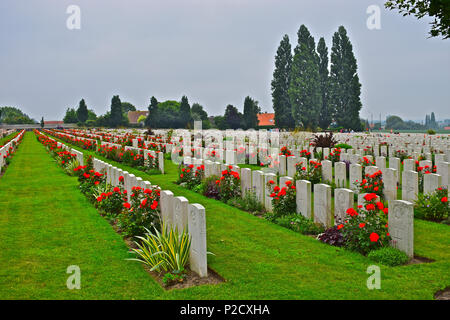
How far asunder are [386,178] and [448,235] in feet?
7.91

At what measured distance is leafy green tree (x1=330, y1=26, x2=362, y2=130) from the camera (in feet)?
169

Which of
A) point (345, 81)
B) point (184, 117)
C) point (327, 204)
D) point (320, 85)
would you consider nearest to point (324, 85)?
point (320, 85)

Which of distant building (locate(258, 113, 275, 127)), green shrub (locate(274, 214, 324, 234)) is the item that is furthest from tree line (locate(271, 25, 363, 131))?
green shrub (locate(274, 214, 324, 234))

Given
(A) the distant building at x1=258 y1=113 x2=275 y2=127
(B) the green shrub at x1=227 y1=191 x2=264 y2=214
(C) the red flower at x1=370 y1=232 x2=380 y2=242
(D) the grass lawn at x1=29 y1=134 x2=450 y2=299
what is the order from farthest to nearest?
(A) the distant building at x1=258 y1=113 x2=275 y2=127
(B) the green shrub at x1=227 y1=191 x2=264 y2=214
(C) the red flower at x1=370 y1=232 x2=380 y2=242
(D) the grass lawn at x1=29 y1=134 x2=450 y2=299

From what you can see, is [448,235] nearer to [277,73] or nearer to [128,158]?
[128,158]

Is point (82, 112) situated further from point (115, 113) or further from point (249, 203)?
point (249, 203)

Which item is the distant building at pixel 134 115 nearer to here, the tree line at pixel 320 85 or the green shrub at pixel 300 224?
the tree line at pixel 320 85

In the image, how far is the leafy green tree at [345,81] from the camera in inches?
2028

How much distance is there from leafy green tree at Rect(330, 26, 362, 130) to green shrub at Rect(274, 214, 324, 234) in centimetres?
4689

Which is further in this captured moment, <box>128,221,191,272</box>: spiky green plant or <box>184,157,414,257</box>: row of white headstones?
<box>184,157,414,257</box>: row of white headstones

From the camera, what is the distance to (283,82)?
55344mm

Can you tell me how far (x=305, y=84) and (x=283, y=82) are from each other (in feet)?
15.7

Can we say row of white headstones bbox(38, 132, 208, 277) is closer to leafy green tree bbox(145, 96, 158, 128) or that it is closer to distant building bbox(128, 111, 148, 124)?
leafy green tree bbox(145, 96, 158, 128)

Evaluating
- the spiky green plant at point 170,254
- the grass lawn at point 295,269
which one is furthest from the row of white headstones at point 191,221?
the grass lawn at point 295,269
